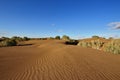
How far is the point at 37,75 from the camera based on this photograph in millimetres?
6977

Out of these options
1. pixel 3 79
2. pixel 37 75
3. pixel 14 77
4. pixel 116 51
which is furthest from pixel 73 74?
pixel 116 51

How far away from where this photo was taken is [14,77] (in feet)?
22.4

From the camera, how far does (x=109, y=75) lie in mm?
7086

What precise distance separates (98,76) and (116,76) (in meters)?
0.90

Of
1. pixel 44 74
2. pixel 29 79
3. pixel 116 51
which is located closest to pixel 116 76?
pixel 44 74

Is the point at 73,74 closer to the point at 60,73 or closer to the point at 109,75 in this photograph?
the point at 60,73

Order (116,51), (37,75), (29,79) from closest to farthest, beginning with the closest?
1. (29,79)
2. (37,75)
3. (116,51)

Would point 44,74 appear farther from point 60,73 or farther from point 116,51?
point 116,51

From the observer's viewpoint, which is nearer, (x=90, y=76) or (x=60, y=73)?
(x=90, y=76)

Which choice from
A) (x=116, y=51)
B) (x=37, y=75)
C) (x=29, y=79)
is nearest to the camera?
(x=29, y=79)

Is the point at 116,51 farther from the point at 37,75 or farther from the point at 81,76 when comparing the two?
the point at 37,75

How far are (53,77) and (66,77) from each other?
0.59 meters

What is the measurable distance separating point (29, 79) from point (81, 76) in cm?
236

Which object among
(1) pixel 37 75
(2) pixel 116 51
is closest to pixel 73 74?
(1) pixel 37 75
